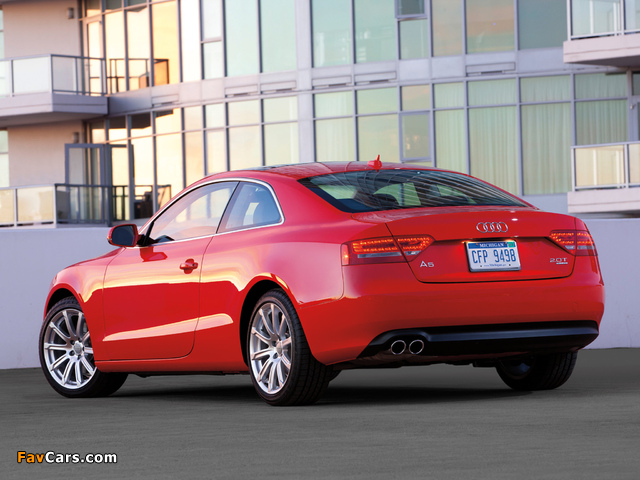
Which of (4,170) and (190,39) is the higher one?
(190,39)

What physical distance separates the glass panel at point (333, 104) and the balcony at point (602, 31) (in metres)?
5.71

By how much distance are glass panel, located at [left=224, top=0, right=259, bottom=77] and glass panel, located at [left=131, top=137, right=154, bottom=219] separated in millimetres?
3966

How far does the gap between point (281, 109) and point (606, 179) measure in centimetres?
857

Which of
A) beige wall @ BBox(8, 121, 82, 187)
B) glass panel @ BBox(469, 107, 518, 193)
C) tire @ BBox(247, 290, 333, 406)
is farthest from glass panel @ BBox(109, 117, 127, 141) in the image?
tire @ BBox(247, 290, 333, 406)

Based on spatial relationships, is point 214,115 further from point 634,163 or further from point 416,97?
point 634,163

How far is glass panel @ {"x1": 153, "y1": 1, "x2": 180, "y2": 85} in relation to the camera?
35.3 meters

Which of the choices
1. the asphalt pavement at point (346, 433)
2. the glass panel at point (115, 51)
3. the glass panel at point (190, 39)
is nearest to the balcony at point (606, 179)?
the glass panel at point (190, 39)

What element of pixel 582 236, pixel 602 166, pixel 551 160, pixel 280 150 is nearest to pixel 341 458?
pixel 582 236

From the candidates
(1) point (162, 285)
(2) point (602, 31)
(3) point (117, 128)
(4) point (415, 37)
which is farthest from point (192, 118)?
(1) point (162, 285)

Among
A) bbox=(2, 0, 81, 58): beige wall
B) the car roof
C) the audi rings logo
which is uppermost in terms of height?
bbox=(2, 0, 81, 58): beige wall

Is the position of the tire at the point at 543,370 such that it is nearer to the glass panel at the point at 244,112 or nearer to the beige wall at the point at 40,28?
the glass panel at the point at 244,112

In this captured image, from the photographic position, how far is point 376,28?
103 ft

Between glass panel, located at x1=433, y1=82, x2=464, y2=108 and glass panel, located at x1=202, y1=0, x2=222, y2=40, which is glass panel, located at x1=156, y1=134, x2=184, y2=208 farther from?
glass panel, located at x1=433, y1=82, x2=464, y2=108

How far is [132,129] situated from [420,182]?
94.1 feet
